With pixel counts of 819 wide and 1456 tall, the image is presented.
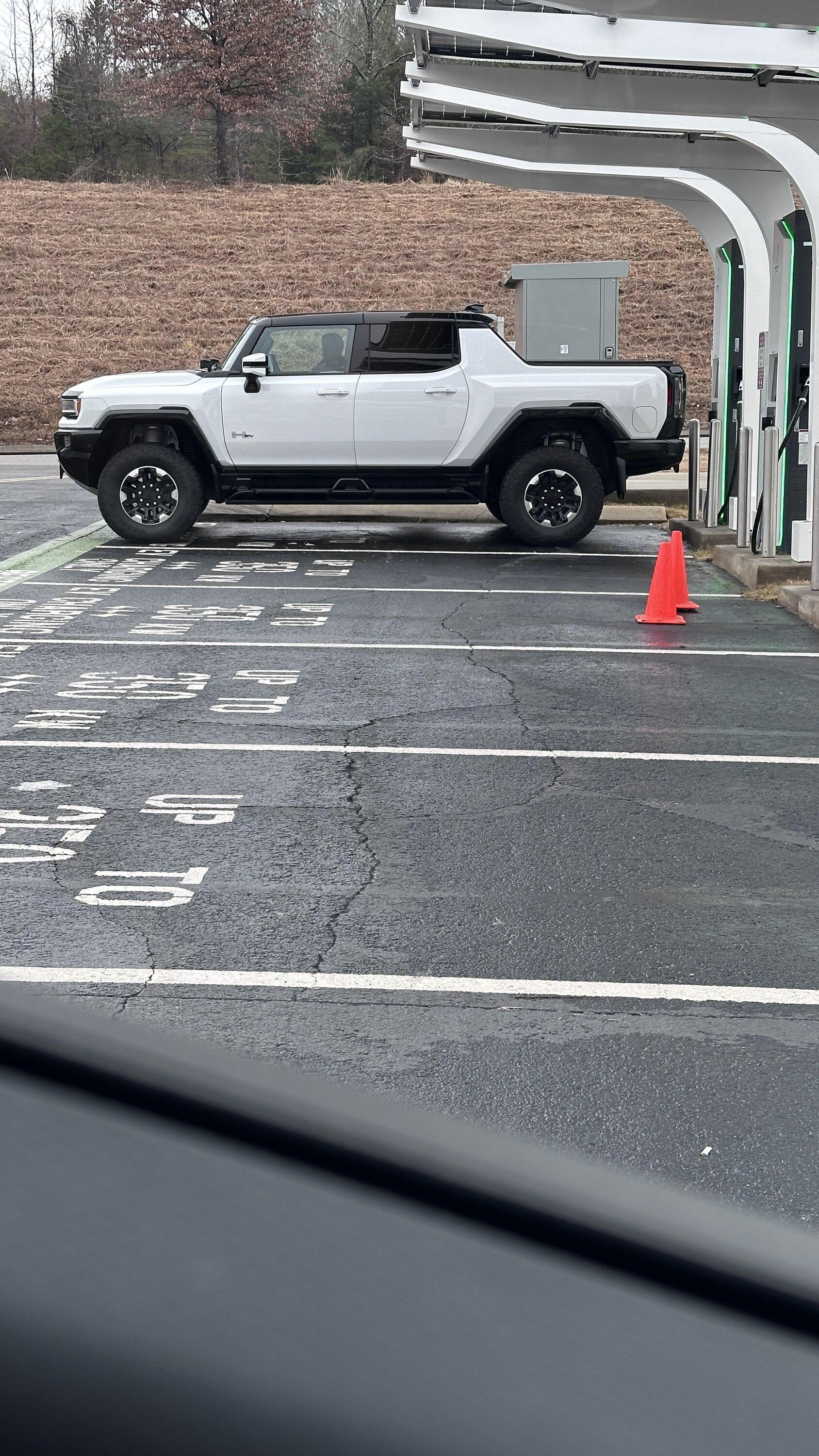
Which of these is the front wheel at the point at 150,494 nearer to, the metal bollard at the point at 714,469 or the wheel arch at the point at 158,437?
the wheel arch at the point at 158,437

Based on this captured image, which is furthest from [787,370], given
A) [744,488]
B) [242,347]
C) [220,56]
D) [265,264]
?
[220,56]

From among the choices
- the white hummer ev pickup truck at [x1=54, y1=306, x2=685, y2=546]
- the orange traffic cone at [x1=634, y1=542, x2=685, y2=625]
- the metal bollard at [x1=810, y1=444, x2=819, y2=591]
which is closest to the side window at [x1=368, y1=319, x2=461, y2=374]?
the white hummer ev pickup truck at [x1=54, y1=306, x2=685, y2=546]

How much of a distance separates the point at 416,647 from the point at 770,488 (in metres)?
3.70

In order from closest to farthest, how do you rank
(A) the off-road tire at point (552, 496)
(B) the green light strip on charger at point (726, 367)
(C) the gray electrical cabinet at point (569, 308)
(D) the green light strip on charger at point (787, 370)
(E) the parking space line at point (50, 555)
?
(D) the green light strip on charger at point (787, 370) < (E) the parking space line at point (50, 555) < (A) the off-road tire at point (552, 496) < (B) the green light strip on charger at point (726, 367) < (C) the gray electrical cabinet at point (569, 308)

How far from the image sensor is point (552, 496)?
1373 cm

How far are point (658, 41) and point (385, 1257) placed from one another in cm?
1121

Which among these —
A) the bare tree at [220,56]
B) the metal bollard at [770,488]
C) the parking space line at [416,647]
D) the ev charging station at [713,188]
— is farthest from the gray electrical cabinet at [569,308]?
the bare tree at [220,56]

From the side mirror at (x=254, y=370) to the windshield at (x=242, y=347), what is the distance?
268 millimetres

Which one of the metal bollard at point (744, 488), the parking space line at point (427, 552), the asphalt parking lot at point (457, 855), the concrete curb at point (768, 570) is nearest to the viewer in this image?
the asphalt parking lot at point (457, 855)

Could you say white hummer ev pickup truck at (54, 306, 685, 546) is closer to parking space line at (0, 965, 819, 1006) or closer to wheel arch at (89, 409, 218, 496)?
wheel arch at (89, 409, 218, 496)

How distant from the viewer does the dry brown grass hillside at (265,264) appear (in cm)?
3553

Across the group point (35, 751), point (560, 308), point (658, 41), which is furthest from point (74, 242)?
point (35, 751)

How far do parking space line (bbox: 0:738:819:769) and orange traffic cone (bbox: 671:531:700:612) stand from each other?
10.8ft

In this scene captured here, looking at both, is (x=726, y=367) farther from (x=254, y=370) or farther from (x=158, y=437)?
(x=158, y=437)
